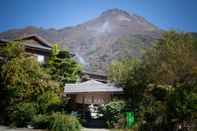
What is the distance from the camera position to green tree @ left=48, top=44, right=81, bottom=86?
3259 centimetres

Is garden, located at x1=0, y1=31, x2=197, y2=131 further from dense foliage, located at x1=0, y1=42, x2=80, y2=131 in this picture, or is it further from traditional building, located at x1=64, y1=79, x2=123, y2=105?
traditional building, located at x1=64, y1=79, x2=123, y2=105

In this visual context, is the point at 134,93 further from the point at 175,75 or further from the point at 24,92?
the point at 24,92

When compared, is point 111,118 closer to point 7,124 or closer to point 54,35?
point 7,124

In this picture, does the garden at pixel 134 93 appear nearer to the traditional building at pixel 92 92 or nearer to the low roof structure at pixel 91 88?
the low roof structure at pixel 91 88

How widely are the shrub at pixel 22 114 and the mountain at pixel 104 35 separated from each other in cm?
6502

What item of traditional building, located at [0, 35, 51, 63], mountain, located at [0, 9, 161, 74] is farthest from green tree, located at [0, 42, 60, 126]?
mountain, located at [0, 9, 161, 74]

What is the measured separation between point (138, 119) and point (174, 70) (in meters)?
4.17

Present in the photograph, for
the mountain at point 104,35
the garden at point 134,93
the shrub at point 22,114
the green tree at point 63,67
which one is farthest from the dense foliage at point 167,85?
the mountain at point 104,35

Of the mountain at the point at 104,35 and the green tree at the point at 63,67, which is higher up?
the mountain at the point at 104,35

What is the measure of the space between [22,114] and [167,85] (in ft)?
31.5

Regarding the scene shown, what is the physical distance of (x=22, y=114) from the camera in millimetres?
21891

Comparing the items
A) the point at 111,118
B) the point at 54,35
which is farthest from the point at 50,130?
the point at 54,35

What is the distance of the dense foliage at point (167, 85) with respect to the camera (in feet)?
60.0

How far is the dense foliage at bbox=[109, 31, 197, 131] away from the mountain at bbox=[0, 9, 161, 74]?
6328 centimetres
